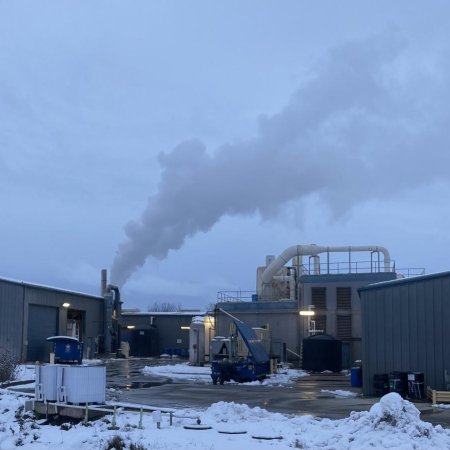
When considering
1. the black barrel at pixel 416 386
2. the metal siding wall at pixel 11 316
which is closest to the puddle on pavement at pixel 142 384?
the black barrel at pixel 416 386

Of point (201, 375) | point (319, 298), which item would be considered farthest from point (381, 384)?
point (319, 298)

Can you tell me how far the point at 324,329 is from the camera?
46719mm

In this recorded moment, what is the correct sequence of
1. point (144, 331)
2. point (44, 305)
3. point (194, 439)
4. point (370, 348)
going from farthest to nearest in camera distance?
1. point (144, 331)
2. point (44, 305)
3. point (370, 348)
4. point (194, 439)

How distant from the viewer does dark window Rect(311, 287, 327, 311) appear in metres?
47.1

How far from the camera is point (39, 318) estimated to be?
4859cm

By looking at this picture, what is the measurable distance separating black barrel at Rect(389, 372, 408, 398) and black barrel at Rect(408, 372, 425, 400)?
0.22 m

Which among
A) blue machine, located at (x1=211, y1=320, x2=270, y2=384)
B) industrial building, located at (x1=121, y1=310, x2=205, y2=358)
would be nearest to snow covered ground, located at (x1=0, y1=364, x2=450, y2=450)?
blue machine, located at (x1=211, y1=320, x2=270, y2=384)

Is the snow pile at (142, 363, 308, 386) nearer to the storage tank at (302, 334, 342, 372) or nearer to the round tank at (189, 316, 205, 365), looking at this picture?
the storage tank at (302, 334, 342, 372)

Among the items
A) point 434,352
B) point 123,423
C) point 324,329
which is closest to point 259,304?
point 324,329

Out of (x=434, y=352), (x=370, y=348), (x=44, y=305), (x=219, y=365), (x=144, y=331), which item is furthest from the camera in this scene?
(x=144, y=331)

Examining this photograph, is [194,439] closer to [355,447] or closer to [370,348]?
[355,447]

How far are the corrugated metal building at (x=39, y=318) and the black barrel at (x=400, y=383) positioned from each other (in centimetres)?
2385

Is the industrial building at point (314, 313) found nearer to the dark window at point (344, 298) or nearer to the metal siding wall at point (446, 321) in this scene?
the dark window at point (344, 298)

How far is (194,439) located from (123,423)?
246 centimetres
